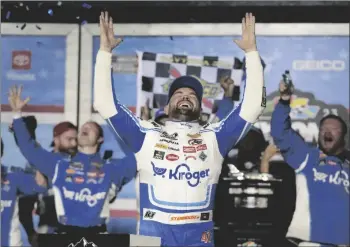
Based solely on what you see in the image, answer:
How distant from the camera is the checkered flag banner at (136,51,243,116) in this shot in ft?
10.9

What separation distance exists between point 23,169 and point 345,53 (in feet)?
7.86

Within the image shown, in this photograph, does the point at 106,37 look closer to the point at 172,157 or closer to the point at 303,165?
the point at 172,157

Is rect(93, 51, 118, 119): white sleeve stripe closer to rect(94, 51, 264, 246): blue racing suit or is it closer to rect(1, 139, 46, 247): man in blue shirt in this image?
Result: rect(94, 51, 264, 246): blue racing suit

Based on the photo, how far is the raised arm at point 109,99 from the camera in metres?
2.62

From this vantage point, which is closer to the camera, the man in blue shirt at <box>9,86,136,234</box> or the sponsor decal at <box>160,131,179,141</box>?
the sponsor decal at <box>160,131,179,141</box>

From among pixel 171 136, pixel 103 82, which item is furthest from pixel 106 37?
pixel 171 136

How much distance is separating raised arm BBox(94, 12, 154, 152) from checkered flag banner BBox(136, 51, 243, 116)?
551mm

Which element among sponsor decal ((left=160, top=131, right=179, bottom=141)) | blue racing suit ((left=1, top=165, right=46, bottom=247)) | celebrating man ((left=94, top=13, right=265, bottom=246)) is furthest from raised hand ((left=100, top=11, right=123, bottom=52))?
blue racing suit ((left=1, top=165, right=46, bottom=247))

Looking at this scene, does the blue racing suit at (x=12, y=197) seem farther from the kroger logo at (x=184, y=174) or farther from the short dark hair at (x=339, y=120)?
the short dark hair at (x=339, y=120)

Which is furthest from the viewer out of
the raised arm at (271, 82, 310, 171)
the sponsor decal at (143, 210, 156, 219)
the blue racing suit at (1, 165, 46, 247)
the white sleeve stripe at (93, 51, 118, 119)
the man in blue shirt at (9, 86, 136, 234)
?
the blue racing suit at (1, 165, 46, 247)

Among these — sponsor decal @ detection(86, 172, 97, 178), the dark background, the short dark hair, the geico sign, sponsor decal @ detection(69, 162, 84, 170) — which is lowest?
sponsor decal @ detection(86, 172, 97, 178)

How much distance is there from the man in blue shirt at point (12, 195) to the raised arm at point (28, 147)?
9cm

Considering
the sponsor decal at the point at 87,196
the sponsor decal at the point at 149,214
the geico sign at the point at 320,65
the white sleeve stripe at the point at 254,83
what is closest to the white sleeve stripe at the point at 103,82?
the sponsor decal at the point at 149,214

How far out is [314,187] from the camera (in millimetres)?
3242
